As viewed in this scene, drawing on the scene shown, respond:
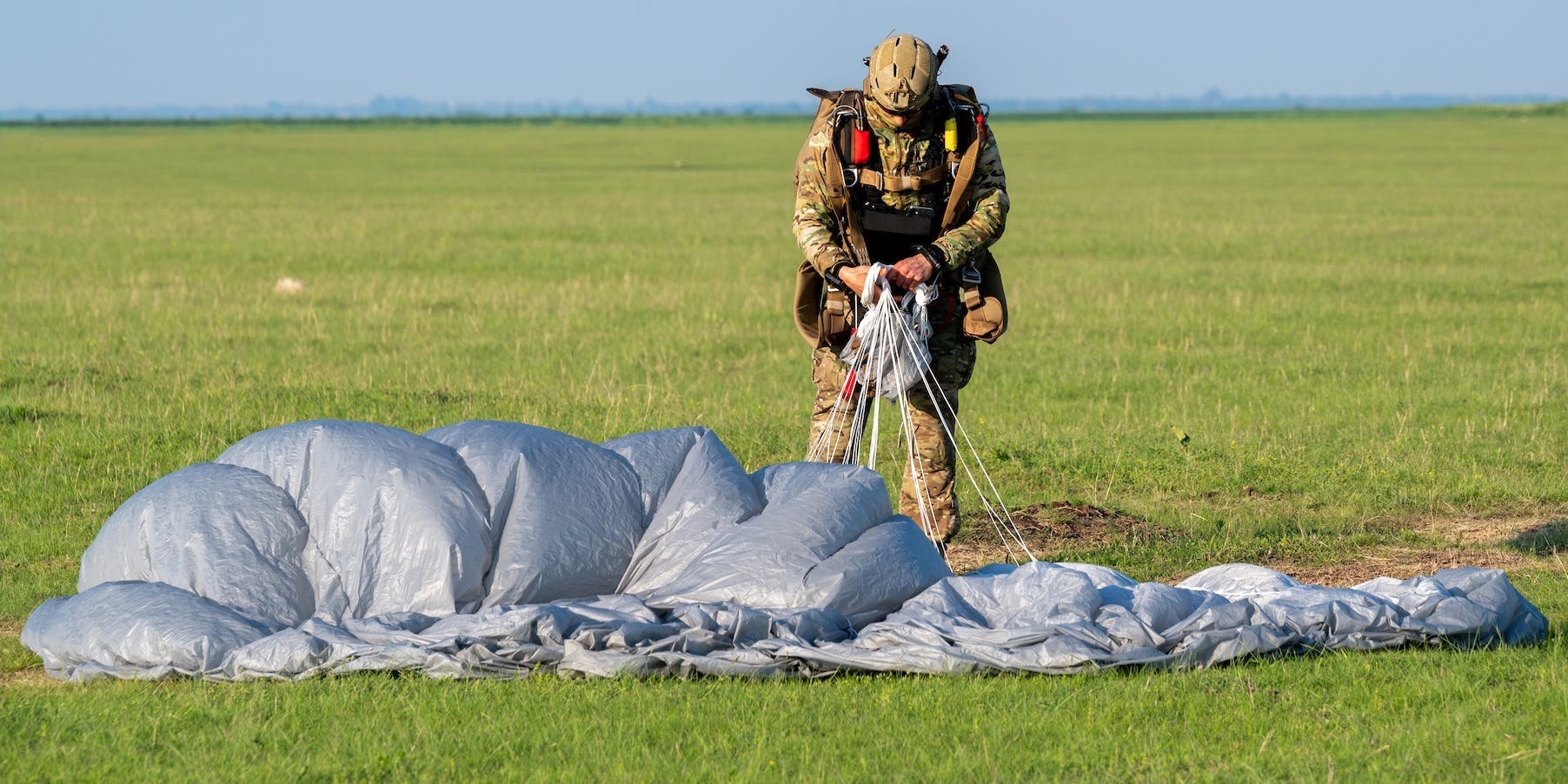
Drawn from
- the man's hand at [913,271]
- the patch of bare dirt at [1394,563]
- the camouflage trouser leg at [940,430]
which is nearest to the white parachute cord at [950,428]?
the camouflage trouser leg at [940,430]

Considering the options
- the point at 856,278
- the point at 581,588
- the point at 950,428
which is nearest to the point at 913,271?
the point at 856,278

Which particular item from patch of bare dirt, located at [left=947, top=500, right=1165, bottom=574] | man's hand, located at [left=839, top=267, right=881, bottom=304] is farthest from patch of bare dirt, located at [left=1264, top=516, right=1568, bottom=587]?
man's hand, located at [left=839, top=267, right=881, bottom=304]

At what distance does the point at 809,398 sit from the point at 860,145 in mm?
4851

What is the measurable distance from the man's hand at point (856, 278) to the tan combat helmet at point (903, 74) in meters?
0.66

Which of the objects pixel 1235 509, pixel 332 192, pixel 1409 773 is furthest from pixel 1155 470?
pixel 332 192

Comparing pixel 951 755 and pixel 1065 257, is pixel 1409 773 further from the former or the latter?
pixel 1065 257

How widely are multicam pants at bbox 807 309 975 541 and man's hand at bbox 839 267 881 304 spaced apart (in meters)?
0.49

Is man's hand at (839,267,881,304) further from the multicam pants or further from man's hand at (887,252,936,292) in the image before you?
the multicam pants

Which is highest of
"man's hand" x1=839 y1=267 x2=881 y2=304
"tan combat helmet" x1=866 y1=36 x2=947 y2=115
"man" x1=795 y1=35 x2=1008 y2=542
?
"tan combat helmet" x1=866 y1=36 x2=947 y2=115

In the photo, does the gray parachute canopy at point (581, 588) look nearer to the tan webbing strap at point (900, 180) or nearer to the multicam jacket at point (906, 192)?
the multicam jacket at point (906, 192)

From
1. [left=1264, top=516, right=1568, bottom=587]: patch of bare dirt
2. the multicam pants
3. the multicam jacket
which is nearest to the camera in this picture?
the multicam jacket

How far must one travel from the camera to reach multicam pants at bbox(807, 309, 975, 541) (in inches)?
279

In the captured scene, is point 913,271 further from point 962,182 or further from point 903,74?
point 903,74

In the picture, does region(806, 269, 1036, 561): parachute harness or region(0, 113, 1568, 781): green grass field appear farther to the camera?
region(806, 269, 1036, 561): parachute harness
